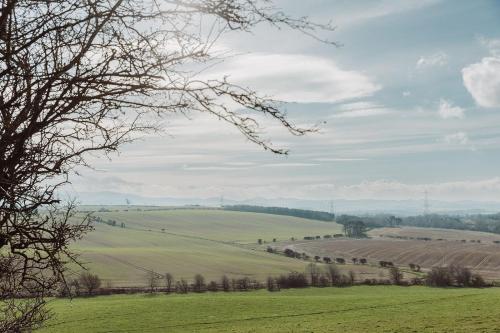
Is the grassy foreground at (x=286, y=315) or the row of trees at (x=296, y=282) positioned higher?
the grassy foreground at (x=286, y=315)

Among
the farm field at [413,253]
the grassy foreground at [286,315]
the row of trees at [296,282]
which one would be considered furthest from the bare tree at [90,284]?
the farm field at [413,253]

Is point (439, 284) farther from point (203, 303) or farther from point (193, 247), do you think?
point (193, 247)

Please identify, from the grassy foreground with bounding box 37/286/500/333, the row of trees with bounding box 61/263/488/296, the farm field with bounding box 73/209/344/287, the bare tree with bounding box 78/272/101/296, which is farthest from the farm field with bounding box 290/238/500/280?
the bare tree with bounding box 78/272/101/296

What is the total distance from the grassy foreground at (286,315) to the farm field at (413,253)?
52.5 meters

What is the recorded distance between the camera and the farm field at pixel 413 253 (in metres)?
104

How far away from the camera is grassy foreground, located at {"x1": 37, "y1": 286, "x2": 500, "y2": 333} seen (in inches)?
1136

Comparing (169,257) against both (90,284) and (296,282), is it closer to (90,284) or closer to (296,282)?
(296,282)

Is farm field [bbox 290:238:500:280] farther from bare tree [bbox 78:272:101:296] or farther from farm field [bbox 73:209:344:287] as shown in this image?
bare tree [bbox 78:272:101:296]

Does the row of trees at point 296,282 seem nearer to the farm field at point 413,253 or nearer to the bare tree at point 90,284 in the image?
the bare tree at point 90,284

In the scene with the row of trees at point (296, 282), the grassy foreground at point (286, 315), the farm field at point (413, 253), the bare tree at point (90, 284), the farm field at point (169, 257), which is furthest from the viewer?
the farm field at point (413, 253)

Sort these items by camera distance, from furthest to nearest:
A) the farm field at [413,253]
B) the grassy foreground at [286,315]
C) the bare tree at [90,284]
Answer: the farm field at [413,253], the bare tree at [90,284], the grassy foreground at [286,315]

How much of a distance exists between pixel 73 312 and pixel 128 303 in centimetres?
522

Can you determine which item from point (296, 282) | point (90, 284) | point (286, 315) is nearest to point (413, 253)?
point (296, 282)

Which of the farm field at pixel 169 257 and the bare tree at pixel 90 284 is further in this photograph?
the farm field at pixel 169 257
